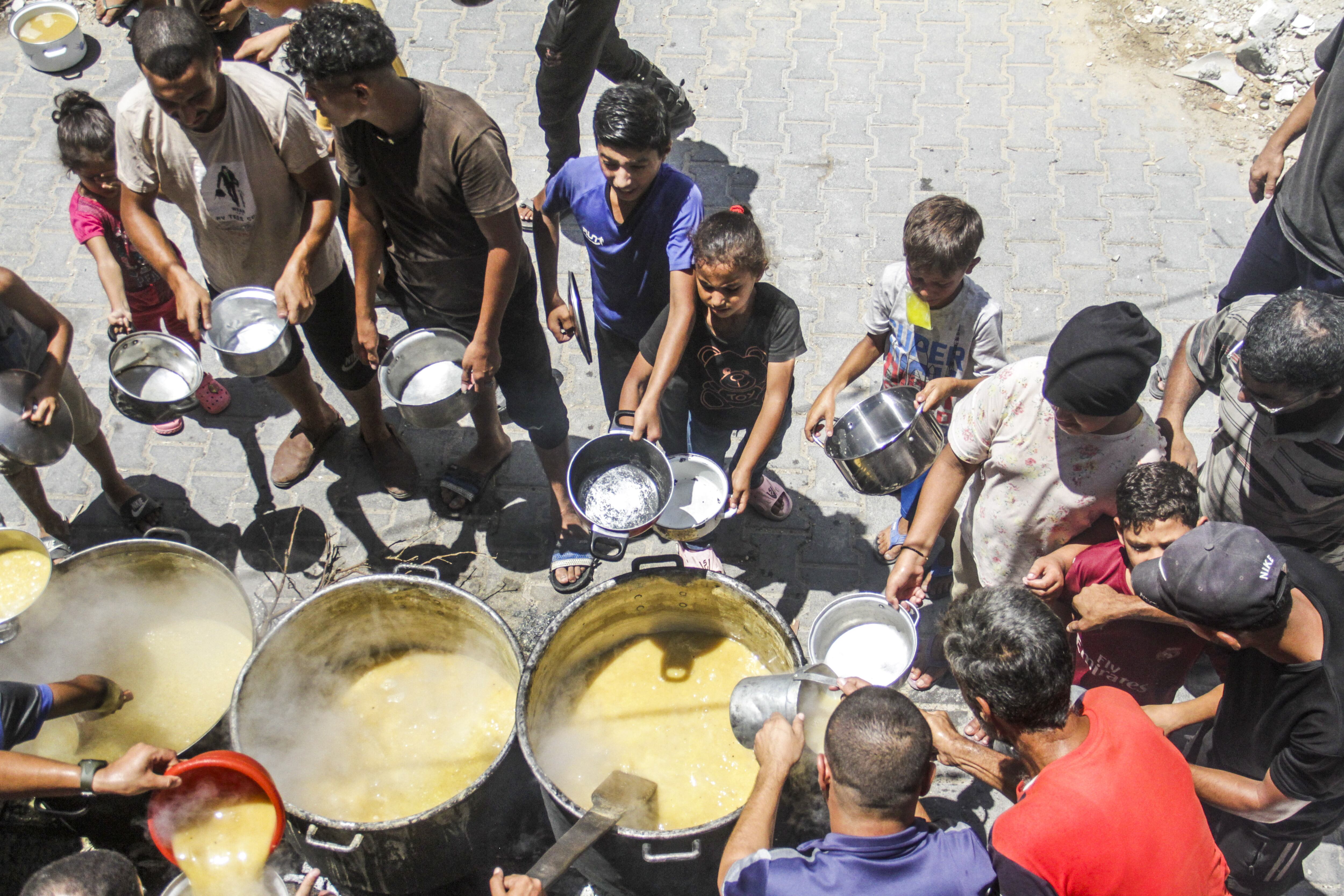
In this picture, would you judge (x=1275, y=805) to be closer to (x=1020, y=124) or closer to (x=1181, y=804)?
(x=1181, y=804)

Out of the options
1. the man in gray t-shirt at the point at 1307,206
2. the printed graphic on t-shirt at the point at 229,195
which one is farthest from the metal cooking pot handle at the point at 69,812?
the man in gray t-shirt at the point at 1307,206

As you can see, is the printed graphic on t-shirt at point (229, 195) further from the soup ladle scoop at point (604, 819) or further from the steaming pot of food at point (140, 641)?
the soup ladle scoop at point (604, 819)

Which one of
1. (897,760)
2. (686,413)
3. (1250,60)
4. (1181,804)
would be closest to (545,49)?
(686,413)

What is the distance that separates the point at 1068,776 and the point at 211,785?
241 cm

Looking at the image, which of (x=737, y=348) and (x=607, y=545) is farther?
(x=737, y=348)

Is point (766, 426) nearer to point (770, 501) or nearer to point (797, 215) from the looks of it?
point (770, 501)

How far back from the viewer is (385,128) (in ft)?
10.5

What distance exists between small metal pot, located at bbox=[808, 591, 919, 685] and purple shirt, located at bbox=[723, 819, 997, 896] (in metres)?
1.10

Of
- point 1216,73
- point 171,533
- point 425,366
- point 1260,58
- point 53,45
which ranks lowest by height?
point 171,533

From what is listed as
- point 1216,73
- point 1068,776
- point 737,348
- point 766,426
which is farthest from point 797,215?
point 1068,776

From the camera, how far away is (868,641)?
11.3ft

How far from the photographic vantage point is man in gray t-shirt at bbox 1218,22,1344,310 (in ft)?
12.1

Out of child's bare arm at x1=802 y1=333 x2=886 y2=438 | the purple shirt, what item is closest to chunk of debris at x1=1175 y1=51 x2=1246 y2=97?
child's bare arm at x1=802 y1=333 x2=886 y2=438

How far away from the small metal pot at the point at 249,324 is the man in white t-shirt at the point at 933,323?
7.33ft
